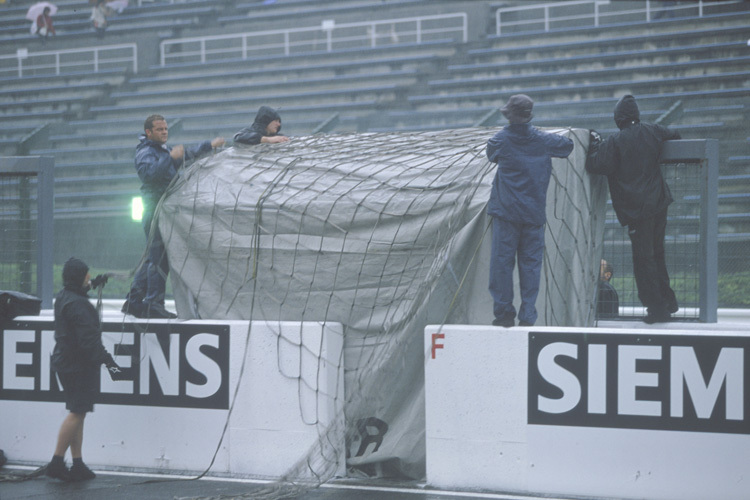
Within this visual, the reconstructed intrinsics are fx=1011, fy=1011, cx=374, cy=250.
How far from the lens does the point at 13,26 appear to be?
2505cm

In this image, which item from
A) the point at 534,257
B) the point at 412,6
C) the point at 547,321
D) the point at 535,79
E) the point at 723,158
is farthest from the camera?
the point at 412,6

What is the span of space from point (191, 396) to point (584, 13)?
14.3m

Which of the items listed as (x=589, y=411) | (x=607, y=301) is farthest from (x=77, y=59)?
(x=589, y=411)

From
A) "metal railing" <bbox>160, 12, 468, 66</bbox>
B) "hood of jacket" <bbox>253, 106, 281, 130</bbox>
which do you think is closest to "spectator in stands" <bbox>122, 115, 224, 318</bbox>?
"hood of jacket" <bbox>253, 106, 281, 130</bbox>

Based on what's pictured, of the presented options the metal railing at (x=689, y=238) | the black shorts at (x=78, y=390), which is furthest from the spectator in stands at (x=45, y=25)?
the metal railing at (x=689, y=238)

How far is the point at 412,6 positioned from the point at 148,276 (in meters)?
14.4

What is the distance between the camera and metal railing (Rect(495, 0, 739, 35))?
17484 mm

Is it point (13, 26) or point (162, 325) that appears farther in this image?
point (13, 26)

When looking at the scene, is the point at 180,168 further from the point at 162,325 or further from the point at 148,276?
the point at 162,325

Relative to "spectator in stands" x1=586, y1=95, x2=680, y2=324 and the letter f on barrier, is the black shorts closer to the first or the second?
the letter f on barrier

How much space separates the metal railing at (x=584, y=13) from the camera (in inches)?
688

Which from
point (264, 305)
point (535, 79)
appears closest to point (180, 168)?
point (264, 305)

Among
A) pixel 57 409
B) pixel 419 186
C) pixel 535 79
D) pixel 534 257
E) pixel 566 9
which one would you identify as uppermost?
pixel 566 9

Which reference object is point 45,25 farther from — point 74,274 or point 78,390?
point 78,390
